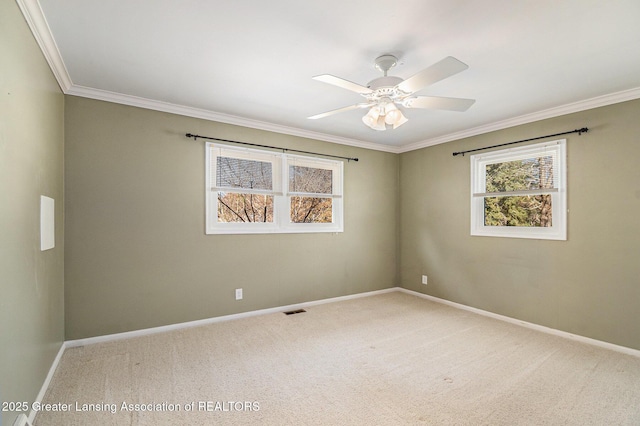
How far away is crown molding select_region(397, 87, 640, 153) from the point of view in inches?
109

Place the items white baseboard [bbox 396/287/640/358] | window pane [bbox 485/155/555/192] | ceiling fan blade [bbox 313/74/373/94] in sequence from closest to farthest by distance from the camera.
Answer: ceiling fan blade [bbox 313/74/373/94] < white baseboard [bbox 396/287/640/358] < window pane [bbox 485/155/555/192]

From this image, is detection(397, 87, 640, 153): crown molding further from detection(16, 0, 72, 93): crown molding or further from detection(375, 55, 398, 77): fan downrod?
detection(16, 0, 72, 93): crown molding

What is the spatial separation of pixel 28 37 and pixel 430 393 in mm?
3486

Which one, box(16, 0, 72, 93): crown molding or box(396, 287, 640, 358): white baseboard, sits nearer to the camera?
box(16, 0, 72, 93): crown molding

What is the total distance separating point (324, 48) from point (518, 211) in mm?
3047

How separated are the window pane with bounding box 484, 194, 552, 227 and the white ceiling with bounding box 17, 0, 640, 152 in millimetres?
971

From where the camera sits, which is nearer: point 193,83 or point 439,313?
point 193,83

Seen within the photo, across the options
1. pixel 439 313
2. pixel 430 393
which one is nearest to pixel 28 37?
pixel 430 393

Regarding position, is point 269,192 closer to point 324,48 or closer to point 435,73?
point 324,48

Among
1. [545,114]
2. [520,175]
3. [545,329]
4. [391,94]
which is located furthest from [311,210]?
[545,329]

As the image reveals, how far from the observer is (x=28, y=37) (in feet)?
5.87

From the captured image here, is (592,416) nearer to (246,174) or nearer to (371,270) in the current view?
(371,270)

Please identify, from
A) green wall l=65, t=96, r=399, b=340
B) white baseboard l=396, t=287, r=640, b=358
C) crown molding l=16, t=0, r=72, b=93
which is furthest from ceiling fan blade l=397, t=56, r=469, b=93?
white baseboard l=396, t=287, r=640, b=358

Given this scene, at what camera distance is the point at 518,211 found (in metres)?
3.60
